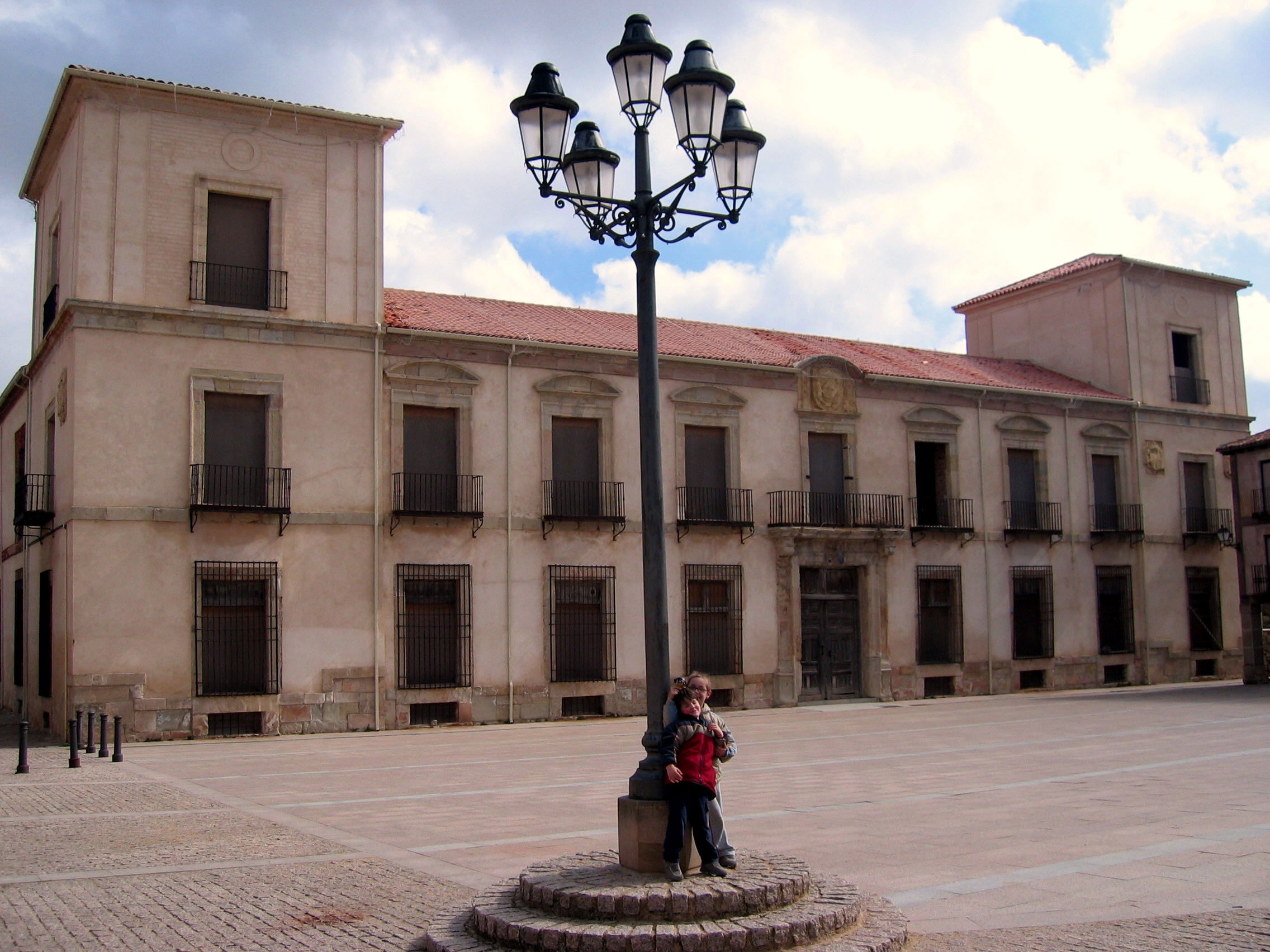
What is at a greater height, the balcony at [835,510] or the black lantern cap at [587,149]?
the black lantern cap at [587,149]

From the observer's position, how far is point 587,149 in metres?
8.12

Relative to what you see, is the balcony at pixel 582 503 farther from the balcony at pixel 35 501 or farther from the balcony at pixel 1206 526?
the balcony at pixel 1206 526

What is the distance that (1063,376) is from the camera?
32.5 metres

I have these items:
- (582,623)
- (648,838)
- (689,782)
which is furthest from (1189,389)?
(648,838)

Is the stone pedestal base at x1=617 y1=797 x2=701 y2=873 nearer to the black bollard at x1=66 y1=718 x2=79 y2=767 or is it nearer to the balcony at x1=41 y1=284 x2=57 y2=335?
the black bollard at x1=66 y1=718 x2=79 y2=767

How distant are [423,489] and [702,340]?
8.08 metres

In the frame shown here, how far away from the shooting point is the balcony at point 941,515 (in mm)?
26781

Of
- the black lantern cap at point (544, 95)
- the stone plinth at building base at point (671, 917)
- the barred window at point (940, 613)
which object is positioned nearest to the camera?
the stone plinth at building base at point (671, 917)

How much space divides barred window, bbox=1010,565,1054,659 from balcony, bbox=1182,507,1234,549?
202 inches

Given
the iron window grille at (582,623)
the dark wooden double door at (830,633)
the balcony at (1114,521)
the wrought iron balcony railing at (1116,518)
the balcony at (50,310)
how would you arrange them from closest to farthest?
the balcony at (50,310)
the iron window grille at (582,623)
the dark wooden double door at (830,633)
the balcony at (1114,521)
the wrought iron balcony railing at (1116,518)

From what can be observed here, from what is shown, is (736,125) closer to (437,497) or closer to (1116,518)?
(437,497)

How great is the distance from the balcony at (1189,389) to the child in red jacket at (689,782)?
94.9ft

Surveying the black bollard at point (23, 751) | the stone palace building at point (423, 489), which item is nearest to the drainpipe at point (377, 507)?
the stone palace building at point (423, 489)

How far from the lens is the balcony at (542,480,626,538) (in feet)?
73.9
